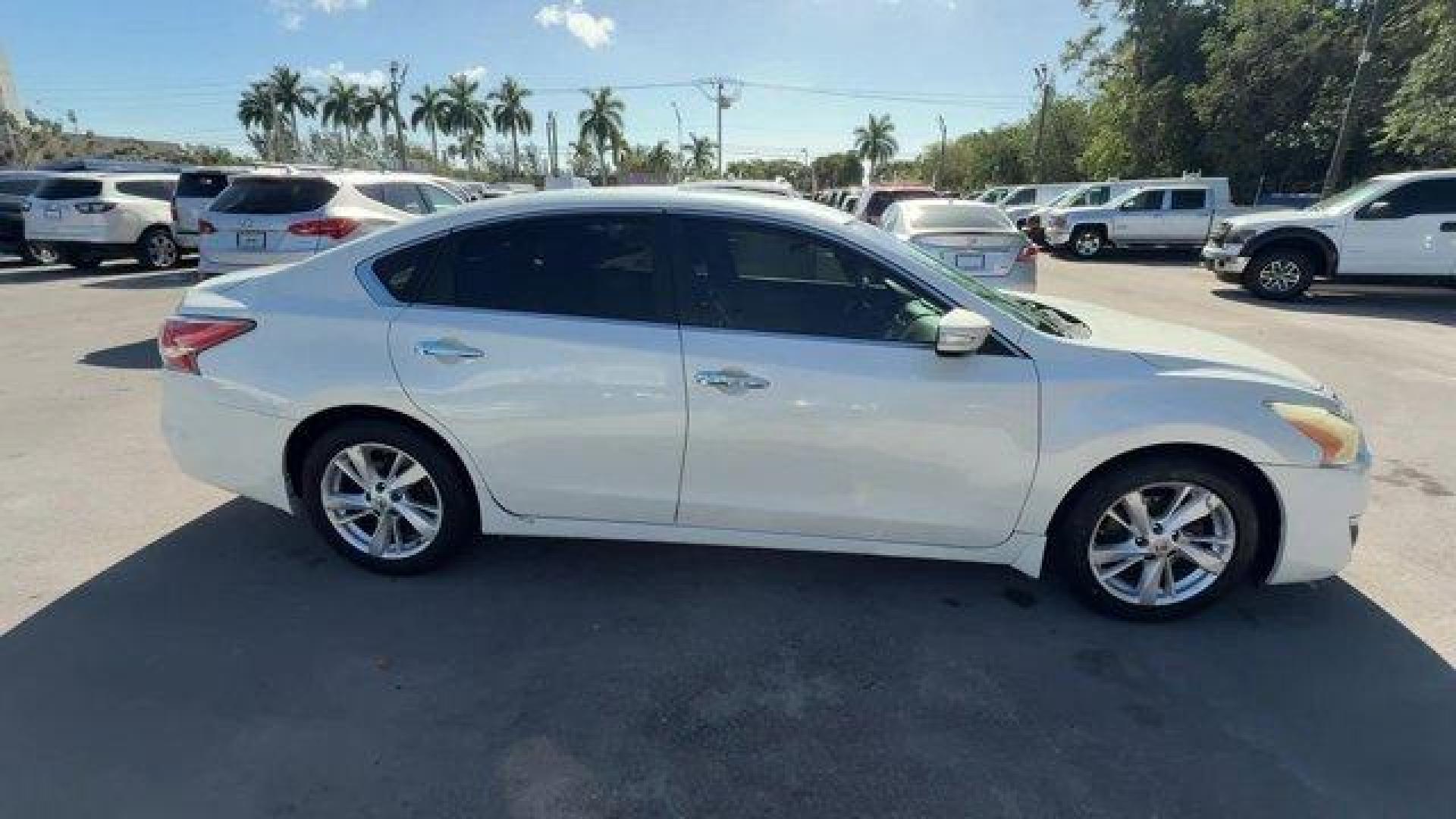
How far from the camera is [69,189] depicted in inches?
528

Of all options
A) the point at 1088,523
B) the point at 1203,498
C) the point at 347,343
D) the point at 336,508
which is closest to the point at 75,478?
the point at 336,508

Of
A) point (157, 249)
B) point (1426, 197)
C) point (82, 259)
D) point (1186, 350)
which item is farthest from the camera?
point (82, 259)

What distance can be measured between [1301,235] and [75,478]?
14712 millimetres

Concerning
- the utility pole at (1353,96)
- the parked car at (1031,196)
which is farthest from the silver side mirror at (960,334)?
the parked car at (1031,196)

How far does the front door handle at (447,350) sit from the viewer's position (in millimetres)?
3193

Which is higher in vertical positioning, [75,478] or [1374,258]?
[1374,258]

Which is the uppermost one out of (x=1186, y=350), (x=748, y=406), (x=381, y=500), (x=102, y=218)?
(x=1186, y=350)

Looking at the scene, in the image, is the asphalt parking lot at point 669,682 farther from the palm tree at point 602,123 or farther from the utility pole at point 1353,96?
the palm tree at point 602,123

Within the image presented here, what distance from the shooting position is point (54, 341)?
8.20m

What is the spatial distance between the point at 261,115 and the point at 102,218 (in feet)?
246

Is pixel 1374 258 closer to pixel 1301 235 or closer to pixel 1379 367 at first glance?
pixel 1301 235

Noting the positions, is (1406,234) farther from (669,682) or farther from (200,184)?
(200,184)

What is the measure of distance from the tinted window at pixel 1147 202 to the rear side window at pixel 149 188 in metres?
20.8

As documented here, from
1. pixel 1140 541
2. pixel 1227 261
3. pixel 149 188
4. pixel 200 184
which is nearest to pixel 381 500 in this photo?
pixel 1140 541
